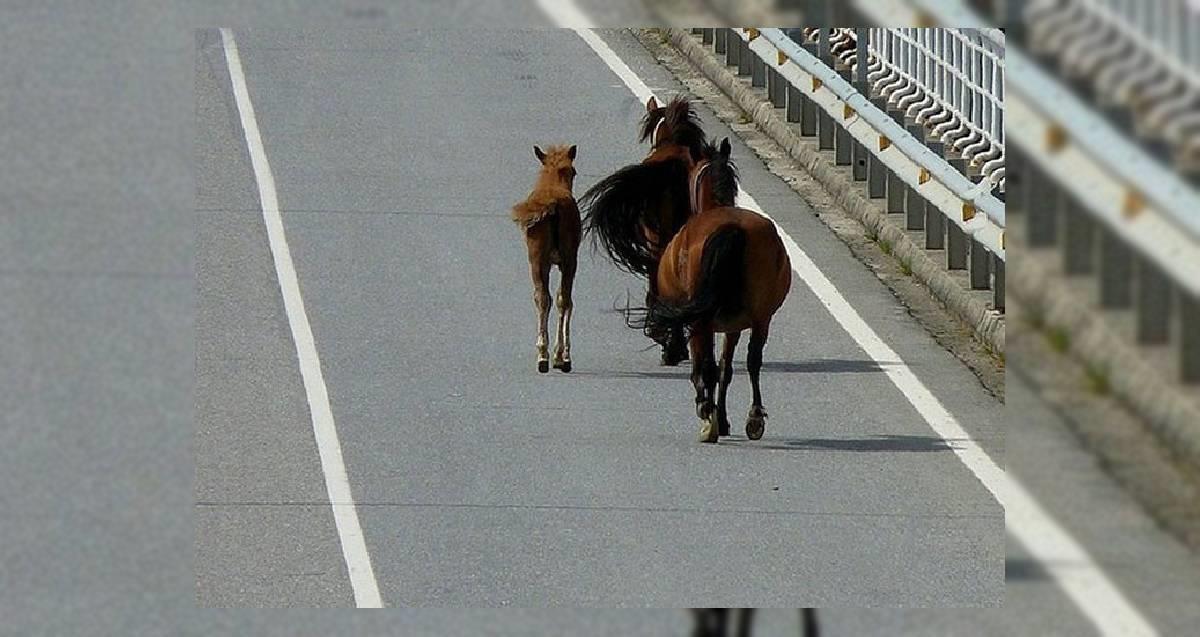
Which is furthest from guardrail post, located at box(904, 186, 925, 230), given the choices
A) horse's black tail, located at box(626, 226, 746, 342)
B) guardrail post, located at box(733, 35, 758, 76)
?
horse's black tail, located at box(626, 226, 746, 342)

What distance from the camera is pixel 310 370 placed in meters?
8.09

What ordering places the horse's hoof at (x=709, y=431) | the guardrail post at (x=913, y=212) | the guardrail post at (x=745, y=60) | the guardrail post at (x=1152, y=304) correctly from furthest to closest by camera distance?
the guardrail post at (x=913, y=212) → the guardrail post at (x=745, y=60) → the horse's hoof at (x=709, y=431) → the guardrail post at (x=1152, y=304)

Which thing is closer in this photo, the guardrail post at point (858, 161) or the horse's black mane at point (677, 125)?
the horse's black mane at point (677, 125)

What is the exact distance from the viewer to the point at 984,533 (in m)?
7.18

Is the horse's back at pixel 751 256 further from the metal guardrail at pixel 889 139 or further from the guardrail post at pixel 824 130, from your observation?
the guardrail post at pixel 824 130

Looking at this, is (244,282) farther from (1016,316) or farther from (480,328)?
(1016,316)

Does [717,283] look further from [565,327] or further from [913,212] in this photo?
[913,212]

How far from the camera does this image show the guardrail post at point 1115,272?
16.5 feet

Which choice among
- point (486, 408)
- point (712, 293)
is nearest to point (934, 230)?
point (712, 293)

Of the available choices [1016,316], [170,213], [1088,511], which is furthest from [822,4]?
[170,213]

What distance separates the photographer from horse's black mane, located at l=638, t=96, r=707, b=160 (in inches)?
329

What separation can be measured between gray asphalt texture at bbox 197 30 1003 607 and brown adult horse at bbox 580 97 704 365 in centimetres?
7

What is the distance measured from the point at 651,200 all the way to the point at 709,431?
32.5 inches

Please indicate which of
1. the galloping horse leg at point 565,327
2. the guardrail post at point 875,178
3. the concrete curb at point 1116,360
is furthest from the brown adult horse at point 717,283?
the guardrail post at point 875,178
